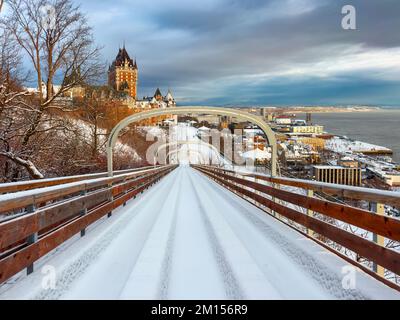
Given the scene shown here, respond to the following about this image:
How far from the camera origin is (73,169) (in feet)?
A: 64.3

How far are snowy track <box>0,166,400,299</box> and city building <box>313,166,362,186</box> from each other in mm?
20146

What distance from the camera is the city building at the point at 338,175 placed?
25562mm

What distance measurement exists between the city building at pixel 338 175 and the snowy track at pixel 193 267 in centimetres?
2015

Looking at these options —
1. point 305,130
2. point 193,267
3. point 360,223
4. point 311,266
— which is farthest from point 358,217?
point 305,130

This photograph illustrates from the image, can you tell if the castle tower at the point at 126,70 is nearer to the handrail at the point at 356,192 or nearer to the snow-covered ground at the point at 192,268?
the snow-covered ground at the point at 192,268

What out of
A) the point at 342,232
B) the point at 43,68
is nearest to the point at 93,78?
the point at 43,68

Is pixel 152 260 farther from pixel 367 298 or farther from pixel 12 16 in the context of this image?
pixel 12 16

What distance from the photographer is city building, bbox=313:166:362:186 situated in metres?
25.6

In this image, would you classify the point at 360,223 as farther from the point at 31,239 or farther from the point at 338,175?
the point at 338,175

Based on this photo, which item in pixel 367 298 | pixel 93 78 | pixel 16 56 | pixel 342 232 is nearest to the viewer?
pixel 367 298

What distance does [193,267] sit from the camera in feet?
14.1

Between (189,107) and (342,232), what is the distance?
373 inches

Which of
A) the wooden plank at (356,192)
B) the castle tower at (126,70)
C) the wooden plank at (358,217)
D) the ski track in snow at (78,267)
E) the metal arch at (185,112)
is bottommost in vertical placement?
the ski track in snow at (78,267)

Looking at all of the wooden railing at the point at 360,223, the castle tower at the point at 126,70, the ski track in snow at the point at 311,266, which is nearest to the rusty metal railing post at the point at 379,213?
the wooden railing at the point at 360,223
